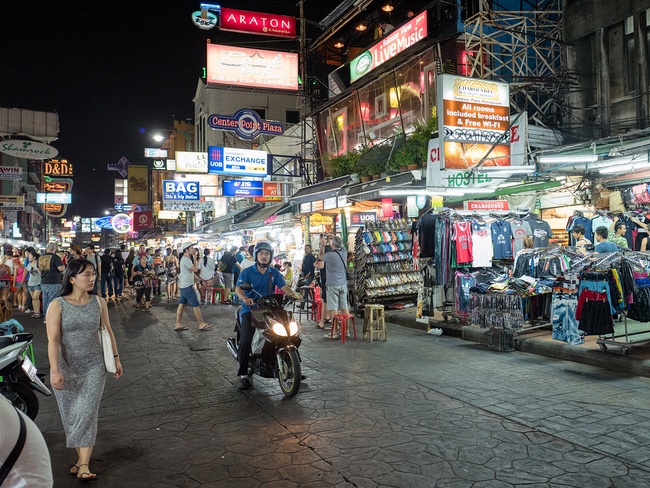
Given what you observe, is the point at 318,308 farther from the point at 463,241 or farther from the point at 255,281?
the point at 255,281

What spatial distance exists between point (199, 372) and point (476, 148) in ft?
24.5

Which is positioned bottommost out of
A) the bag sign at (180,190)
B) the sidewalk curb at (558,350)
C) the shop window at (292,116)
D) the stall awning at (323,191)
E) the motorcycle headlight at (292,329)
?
the sidewalk curb at (558,350)

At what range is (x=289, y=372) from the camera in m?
6.89

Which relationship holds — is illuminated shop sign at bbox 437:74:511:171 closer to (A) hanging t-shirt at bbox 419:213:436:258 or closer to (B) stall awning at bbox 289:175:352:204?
(A) hanging t-shirt at bbox 419:213:436:258

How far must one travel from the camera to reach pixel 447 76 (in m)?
10.8

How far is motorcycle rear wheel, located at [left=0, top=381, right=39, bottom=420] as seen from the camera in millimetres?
5490

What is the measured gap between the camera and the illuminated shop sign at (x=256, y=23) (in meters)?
22.9

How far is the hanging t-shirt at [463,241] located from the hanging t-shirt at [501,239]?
29.7 inches

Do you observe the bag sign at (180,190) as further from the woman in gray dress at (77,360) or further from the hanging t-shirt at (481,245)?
the woman in gray dress at (77,360)

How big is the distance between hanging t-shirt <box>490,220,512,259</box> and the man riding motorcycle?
229 inches

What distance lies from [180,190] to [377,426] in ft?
93.3

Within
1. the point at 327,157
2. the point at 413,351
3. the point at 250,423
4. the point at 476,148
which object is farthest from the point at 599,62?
the point at 250,423

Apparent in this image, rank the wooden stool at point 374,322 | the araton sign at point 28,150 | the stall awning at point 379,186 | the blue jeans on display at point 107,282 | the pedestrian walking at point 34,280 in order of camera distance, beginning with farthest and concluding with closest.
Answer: the araton sign at point 28,150 → the blue jeans on display at point 107,282 → the pedestrian walking at point 34,280 → the stall awning at point 379,186 → the wooden stool at point 374,322

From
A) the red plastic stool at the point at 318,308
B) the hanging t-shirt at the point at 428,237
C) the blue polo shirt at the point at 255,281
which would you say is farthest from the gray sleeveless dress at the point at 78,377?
the red plastic stool at the point at 318,308
